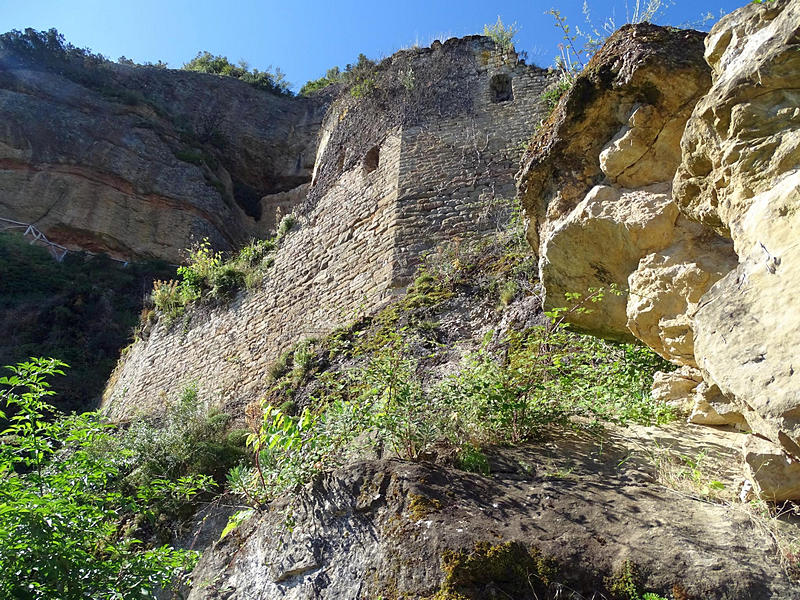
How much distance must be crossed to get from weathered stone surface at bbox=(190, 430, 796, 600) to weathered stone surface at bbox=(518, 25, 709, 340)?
0.92 meters

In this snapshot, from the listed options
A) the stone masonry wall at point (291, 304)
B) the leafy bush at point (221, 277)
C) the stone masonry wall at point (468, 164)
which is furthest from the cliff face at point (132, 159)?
the stone masonry wall at point (468, 164)

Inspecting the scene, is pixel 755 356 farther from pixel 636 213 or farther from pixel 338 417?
pixel 338 417

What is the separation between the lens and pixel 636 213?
3.25 m

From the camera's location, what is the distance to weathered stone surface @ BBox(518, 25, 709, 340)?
3.31m

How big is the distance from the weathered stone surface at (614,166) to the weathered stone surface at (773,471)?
1.13 meters

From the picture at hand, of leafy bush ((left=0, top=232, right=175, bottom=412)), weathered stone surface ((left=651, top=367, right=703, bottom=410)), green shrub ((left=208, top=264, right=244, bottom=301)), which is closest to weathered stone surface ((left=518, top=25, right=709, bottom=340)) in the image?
weathered stone surface ((left=651, top=367, right=703, bottom=410))

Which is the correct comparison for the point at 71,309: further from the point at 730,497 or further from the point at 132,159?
the point at 730,497

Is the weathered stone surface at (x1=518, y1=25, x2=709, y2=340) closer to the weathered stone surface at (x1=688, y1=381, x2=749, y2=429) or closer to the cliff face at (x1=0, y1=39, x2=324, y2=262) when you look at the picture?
the weathered stone surface at (x1=688, y1=381, x2=749, y2=429)

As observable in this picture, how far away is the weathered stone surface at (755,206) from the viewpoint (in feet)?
6.94

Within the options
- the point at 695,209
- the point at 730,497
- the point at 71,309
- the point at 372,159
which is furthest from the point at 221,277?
the point at 730,497

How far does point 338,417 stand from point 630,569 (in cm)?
189

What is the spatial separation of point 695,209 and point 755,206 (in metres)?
0.53

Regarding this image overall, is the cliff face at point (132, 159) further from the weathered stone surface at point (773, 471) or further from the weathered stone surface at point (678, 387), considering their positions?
the weathered stone surface at point (773, 471)

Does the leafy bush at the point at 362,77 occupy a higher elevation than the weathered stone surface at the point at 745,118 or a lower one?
higher
